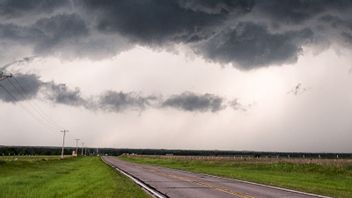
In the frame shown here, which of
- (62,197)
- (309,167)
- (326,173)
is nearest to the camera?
(62,197)

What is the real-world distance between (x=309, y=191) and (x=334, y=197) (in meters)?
3.21

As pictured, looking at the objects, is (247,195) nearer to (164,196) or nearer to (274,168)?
(164,196)

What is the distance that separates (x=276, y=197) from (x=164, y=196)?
16.4 feet

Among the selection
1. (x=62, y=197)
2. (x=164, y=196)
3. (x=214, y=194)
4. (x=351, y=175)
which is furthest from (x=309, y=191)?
(x=351, y=175)

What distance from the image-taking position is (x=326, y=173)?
43719 millimetres

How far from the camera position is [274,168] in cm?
5372

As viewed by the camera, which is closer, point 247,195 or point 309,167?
point 247,195

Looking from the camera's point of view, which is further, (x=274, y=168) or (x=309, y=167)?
(x=274, y=168)

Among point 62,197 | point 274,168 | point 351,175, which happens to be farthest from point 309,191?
point 274,168

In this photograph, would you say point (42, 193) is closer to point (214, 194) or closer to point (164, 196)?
point (164, 196)

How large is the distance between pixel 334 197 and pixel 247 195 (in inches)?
153

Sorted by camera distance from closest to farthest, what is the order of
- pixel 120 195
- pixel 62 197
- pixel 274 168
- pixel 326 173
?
pixel 120 195, pixel 62 197, pixel 326 173, pixel 274 168

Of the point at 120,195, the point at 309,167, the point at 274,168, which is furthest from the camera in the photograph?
the point at 274,168

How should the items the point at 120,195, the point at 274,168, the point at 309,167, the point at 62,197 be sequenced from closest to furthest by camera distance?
the point at 120,195 < the point at 62,197 < the point at 309,167 < the point at 274,168
